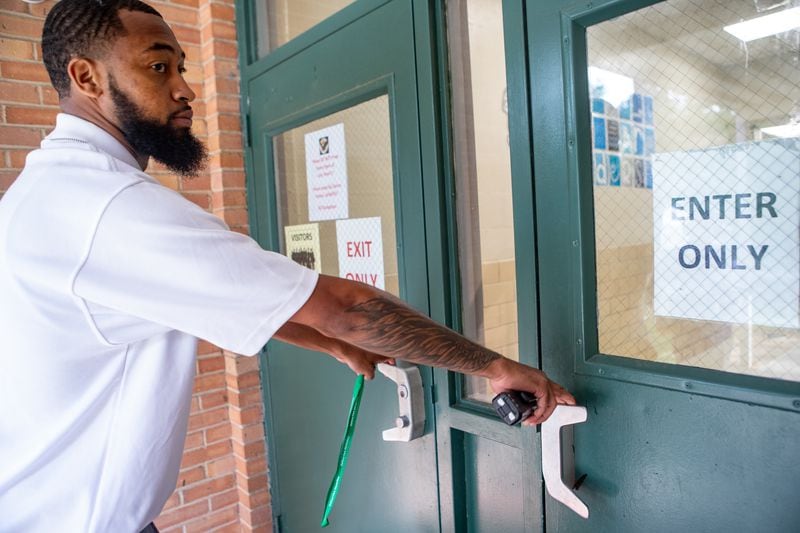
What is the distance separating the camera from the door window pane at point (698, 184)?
1112 millimetres

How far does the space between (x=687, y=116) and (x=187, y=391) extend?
4.27 feet

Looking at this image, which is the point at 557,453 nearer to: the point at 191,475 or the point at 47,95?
the point at 191,475

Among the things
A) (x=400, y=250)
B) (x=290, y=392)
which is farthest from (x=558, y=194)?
(x=290, y=392)

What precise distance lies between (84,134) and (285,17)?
54.8 inches

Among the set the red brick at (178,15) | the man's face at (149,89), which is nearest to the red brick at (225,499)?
the man's face at (149,89)

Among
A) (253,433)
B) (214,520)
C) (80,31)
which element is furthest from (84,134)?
(214,520)

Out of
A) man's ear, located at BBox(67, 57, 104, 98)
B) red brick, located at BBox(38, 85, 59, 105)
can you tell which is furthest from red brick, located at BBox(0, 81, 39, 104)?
man's ear, located at BBox(67, 57, 104, 98)

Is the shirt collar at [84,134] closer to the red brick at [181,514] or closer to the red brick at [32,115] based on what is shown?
the red brick at [32,115]

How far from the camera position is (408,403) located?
1.77m

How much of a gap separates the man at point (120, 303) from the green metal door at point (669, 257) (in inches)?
8.9

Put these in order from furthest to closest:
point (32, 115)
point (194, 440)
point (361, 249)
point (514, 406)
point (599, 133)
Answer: point (194, 440) < point (32, 115) < point (361, 249) < point (599, 133) < point (514, 406)

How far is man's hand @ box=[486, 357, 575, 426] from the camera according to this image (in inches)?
50.1

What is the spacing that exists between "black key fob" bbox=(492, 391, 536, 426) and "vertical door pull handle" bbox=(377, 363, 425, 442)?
513mm

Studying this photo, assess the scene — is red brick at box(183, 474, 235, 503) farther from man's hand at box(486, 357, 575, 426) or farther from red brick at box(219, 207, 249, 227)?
man's hand at box(486, 357, 575, 426)
